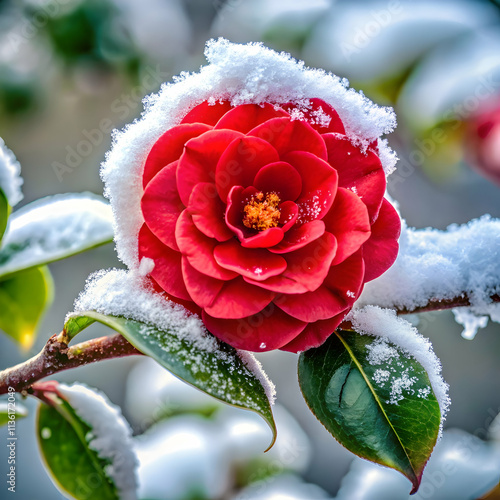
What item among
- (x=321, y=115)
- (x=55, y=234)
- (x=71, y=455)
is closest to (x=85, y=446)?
(x=71, y=455)

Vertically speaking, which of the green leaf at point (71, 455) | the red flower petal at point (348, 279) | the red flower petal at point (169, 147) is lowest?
the green leaf at point (71, 455)

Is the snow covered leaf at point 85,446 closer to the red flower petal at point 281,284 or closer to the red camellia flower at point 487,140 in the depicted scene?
the red flower petal at point 281,284

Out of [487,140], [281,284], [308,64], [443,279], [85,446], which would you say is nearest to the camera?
[281,284]

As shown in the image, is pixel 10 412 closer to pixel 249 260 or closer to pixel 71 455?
pixel 71 455

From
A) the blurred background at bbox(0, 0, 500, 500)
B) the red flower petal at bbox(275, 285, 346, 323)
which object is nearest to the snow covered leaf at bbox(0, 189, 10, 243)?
the red flower petal at bbox(275, 285, 346, 323)

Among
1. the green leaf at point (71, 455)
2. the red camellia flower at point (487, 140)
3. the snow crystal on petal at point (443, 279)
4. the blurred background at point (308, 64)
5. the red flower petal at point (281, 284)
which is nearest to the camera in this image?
the red flower petal at point (281, 284)

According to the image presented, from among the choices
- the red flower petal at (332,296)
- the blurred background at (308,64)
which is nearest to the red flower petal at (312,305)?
the red flower petal at (332,296)

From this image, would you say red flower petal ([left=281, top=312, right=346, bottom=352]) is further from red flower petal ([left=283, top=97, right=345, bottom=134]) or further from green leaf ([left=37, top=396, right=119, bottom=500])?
green leaf ([left=37, top=396, right=119, bottom=500])
